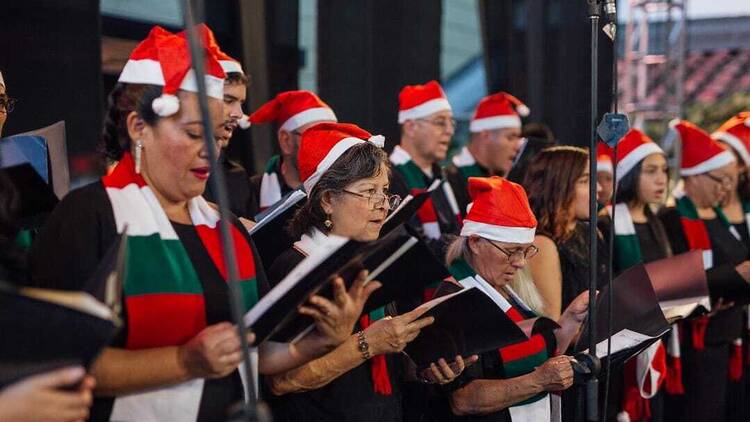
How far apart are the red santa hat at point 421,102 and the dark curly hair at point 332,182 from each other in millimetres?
1981

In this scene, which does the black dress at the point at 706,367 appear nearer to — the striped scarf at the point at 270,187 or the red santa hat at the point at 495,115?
the red santa hat at the point at 495,115

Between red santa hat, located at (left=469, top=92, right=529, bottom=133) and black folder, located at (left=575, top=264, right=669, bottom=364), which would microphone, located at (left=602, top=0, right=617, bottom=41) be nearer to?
black folder, located at (left=575, top=264, right=669, bottom=364)

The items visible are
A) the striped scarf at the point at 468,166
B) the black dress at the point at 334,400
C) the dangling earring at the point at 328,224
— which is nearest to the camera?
the black dress at the point at 334,400

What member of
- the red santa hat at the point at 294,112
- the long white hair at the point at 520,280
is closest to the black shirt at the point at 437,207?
the red santa hat at the point at 294,112

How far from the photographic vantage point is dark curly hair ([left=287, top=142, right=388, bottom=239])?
2.51 meters

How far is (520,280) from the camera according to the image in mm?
3004

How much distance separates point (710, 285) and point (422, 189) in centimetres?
121

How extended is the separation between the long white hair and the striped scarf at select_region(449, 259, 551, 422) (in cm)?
7

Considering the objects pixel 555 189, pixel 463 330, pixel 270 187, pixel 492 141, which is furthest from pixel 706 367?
pixel 463 330

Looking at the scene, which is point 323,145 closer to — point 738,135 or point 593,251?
point 593,251

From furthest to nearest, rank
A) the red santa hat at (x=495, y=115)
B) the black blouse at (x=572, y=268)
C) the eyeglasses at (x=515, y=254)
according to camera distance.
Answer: the red santa hat at (x=495, y=115) < the black blouse at (x=572, y=268) < the eyeglasses at (x=515, y=254)

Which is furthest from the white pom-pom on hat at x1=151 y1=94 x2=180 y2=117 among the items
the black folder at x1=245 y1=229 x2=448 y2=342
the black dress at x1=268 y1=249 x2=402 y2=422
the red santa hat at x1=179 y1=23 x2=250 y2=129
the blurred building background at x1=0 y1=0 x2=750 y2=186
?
the blurred building background at x1=0 y1=0 x2=750 y2=186

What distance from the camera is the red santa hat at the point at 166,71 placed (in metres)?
1.87

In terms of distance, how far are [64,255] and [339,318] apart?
1.67 ft
